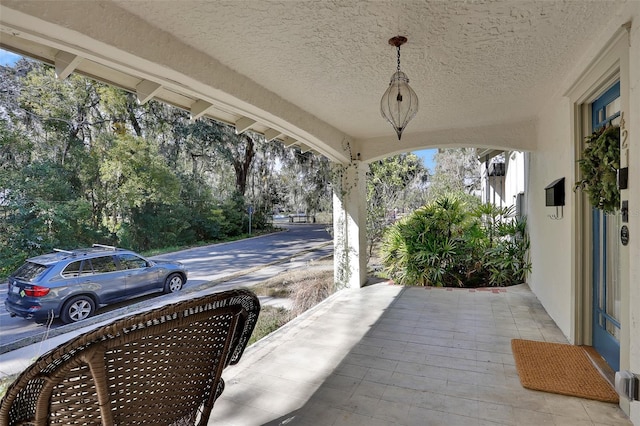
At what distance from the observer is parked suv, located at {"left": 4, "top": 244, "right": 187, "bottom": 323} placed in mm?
2896

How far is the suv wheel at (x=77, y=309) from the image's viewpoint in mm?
3168

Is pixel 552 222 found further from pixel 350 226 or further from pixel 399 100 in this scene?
pixel 350 226

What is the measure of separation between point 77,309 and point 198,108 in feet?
7.85

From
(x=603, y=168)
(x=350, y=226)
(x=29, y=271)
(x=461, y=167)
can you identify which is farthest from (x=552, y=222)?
(x=461, y=167)

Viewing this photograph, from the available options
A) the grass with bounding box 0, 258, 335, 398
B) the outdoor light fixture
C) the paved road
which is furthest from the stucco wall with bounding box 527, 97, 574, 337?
the paved road

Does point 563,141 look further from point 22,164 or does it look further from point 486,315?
point 22,164

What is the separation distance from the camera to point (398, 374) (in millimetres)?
2893

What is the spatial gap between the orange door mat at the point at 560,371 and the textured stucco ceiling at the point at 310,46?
2.67 m

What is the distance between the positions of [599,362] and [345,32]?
140 inches

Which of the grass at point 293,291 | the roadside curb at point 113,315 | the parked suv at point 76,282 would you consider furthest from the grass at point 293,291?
the parked suv at point 76,282

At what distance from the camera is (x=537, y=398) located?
8.14 feet

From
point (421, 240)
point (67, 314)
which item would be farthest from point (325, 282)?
point (67, 314)

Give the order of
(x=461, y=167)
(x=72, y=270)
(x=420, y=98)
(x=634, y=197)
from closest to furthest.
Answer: (x=634, y=197), (x=72, y=270), (x=420, y=98), (x=461, y=167)

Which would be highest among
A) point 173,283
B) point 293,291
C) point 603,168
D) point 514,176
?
point 514,176
